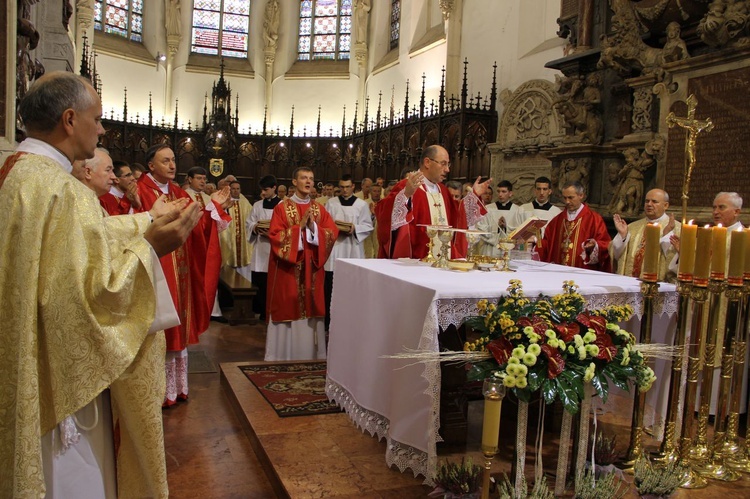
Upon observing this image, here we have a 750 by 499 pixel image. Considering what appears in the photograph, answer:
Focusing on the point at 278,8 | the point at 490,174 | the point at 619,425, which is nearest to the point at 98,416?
Result: the point at 619,425

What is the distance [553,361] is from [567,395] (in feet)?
0.45

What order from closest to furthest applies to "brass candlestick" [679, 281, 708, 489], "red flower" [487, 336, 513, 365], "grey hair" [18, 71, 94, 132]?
"grey hair" [18, 71, 94, 132]
"red flower" [487, 336, 513, 365]
"brass candlestick" [679, 281, 708, 489]

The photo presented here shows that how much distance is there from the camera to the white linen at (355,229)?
7711 millimetres

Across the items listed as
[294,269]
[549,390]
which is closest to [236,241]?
[294,269]

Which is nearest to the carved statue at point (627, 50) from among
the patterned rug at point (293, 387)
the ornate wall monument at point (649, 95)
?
the ornate wall monument at point (649, 95)

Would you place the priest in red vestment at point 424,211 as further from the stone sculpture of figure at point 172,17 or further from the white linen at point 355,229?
the stone sculpture of figure at point 172,17

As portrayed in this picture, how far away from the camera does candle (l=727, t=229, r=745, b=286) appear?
121 inches

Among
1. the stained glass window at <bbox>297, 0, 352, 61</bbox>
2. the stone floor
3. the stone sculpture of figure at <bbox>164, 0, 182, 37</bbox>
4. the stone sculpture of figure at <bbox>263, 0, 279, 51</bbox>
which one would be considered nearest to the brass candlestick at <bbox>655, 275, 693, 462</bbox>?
the stone floor

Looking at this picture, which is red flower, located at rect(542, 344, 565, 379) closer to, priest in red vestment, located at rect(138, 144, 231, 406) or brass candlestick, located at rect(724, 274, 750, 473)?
brass candlestick, located at rect(724, 274, 750, 473)

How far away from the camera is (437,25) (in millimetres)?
15211

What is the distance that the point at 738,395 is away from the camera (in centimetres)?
339

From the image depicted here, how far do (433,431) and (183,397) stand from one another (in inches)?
95.2

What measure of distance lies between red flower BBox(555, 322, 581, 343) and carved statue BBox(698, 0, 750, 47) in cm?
415

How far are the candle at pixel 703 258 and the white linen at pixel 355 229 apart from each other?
4854 mm
